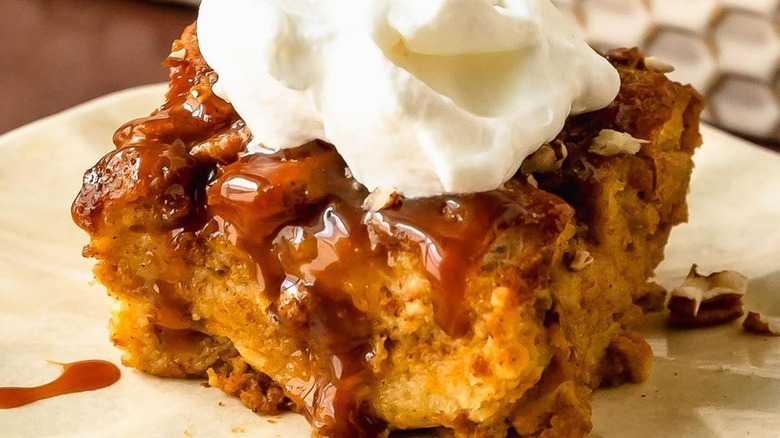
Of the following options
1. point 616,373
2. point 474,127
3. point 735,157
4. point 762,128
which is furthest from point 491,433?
point 762,128

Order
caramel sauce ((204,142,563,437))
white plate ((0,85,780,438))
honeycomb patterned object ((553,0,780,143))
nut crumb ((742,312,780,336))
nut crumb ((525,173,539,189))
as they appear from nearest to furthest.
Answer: caramel sauce ((204,142,563,437)) < nut crumb ((525,173,539,189)) < white plate ((0,85,780,438)) < nut crumb ((742,312,780,336)) < honeycomb patterned object ((553,0,780,143))

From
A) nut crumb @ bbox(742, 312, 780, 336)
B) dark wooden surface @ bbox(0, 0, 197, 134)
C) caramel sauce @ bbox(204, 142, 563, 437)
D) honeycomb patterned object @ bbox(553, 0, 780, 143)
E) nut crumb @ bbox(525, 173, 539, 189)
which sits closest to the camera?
caramel sauce @ bbox(204, 142, 563, 437)

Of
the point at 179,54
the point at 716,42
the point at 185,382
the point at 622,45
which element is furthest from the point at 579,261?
the point at 622,45

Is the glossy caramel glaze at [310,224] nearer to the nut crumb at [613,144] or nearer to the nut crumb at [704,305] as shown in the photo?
the nut crumb at [613,144]

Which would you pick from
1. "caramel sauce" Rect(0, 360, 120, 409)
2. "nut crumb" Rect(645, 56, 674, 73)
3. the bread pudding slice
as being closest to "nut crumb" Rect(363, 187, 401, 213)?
the bread pudding slice

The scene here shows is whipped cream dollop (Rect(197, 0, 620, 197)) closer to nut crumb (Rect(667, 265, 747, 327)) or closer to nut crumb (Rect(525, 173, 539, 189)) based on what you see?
nut crumb (Rect(525, 173, 539, 189))

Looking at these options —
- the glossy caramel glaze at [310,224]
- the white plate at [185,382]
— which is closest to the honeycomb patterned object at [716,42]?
the white plate at [185,382]
